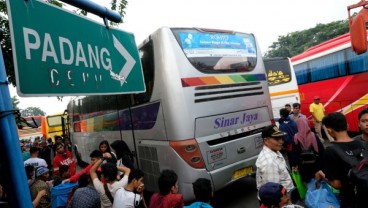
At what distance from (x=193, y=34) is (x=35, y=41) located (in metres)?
3.60

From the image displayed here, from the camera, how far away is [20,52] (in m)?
1.21

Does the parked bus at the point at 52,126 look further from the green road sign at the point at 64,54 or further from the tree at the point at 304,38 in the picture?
the tree at the point at 304,38

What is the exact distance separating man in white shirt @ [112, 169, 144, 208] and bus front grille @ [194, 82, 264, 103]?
68.5 inches

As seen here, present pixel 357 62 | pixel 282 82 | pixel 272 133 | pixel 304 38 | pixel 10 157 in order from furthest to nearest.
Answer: pixel 304 38
pixel 282 82
pixel 357 62
pixel 272 133
pixel 10 157

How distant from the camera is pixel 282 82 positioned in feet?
33.9

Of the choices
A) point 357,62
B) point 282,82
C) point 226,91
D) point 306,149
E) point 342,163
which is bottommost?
point 306,149

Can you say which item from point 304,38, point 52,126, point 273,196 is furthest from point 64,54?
point 304,38

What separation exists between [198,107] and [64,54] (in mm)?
3130

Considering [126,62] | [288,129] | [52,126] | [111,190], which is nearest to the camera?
[126,62]

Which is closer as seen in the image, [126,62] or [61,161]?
[126,62]

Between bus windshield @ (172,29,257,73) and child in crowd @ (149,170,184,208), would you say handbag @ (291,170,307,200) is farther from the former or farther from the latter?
bus windshield @ (172,29,257,73)

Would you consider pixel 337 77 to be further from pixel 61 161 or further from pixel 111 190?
pixel 61 161

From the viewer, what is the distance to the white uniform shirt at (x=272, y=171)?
3.00 meters

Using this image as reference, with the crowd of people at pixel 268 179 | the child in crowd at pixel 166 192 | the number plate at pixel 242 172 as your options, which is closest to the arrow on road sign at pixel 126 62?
the crowd of people at pixel 268 179
